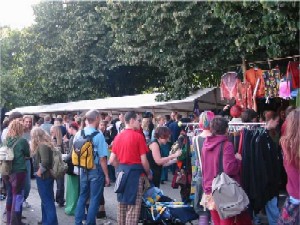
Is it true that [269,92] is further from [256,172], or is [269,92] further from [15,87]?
[15,87]

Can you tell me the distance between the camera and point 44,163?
7.18m

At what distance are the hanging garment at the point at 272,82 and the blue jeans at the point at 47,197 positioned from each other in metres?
6.79

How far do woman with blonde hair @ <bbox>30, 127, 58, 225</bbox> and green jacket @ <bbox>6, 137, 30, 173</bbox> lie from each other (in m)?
0.15

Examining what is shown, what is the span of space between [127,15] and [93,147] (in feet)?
36.5

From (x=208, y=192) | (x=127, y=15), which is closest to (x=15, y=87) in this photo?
(x=127, y=15)

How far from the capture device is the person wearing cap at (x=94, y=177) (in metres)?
7.20

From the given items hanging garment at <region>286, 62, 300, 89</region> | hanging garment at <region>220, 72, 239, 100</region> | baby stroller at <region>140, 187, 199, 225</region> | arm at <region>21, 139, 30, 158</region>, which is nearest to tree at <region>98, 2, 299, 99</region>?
hanging garment at <region>286, 62, 300, 89</region>

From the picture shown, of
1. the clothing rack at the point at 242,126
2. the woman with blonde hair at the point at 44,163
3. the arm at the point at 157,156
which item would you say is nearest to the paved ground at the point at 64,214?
the woman with blonde hair at the point at 44,163

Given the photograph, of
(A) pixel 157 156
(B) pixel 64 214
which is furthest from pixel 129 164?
(B) pixel 64 214

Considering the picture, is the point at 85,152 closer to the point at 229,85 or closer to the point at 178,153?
the point at 178,153

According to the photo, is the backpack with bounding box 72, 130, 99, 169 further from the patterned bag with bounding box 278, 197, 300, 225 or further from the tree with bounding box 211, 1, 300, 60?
the tree with bounding box 211, 1, 300, 60

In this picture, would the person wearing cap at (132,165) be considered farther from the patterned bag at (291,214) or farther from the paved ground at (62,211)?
the patterned bag at (291,214)

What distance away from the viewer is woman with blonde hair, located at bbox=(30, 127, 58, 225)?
721 centimetres

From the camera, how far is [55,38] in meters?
27.0
